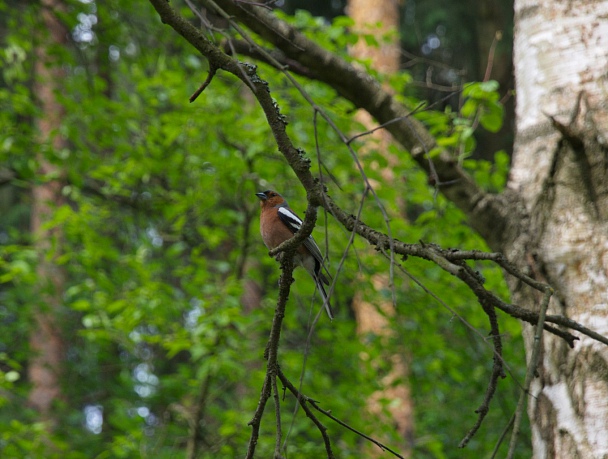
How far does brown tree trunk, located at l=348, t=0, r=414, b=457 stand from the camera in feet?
24.1

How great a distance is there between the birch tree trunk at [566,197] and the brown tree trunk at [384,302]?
10.4ft

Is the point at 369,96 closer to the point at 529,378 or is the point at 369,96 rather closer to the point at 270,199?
the point at 270,199

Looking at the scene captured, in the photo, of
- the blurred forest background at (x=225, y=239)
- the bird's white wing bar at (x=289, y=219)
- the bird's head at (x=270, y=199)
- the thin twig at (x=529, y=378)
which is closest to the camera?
the thin twig at (x=529, y=378)

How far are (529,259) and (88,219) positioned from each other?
4.77 metres

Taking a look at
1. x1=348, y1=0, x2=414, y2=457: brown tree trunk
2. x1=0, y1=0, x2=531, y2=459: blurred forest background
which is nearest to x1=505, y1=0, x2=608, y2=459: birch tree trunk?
x1=0, y1=0, x2=531, y2=459: blurred forest background

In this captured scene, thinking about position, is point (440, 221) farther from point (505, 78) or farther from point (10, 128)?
point (505, 78)

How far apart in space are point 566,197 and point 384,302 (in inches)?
167

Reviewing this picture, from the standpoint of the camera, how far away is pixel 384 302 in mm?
7250

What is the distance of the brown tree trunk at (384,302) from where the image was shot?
7.34 meters

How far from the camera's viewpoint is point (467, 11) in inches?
540

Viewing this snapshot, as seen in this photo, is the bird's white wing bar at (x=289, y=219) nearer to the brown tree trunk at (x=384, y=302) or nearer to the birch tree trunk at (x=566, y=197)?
the birch tree trunk at (x=566, y=197)

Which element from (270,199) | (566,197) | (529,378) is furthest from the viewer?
(270,199)

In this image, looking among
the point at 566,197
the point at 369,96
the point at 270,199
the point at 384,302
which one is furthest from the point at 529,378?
the point at 384,302

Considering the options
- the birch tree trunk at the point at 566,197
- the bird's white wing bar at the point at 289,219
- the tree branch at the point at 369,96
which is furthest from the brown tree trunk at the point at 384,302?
the birch tree trunk at the point at 566,197
